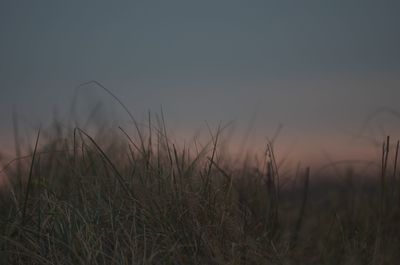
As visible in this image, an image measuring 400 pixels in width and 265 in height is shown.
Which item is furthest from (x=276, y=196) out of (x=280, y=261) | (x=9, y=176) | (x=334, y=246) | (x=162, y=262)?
(x=9, y=176)

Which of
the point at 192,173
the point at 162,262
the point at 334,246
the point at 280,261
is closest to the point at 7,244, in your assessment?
the point at 162,262

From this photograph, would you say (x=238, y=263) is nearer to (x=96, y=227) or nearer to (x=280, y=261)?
(x=280, y=261)

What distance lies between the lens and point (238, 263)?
2920 millimetres

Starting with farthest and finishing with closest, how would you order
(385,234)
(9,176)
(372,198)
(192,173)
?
(372,198) → (9,176) → (385,234) → (192,173)

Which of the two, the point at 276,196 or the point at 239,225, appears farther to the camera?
the point at 276,196

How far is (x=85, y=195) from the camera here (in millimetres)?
3250

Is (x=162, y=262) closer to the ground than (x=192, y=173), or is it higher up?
closer to the ground

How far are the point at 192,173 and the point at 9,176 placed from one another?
1574 millimetres

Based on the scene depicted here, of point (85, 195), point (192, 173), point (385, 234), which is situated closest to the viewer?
point (85, 195)

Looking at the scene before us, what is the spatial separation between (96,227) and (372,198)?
2.70 m

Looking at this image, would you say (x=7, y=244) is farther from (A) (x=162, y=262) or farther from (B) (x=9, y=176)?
(B) (x=9, y=176)

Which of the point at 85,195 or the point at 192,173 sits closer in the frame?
the point at 85,195

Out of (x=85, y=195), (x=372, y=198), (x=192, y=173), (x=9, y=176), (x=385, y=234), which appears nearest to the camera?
(x=85, y=195)

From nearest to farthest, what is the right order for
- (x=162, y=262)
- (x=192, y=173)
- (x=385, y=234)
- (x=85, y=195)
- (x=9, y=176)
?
(x=162, y=262) → (x=85, y=195) → (x=192, y=173) → (x=385, y=234) → (x=9, y=176)
